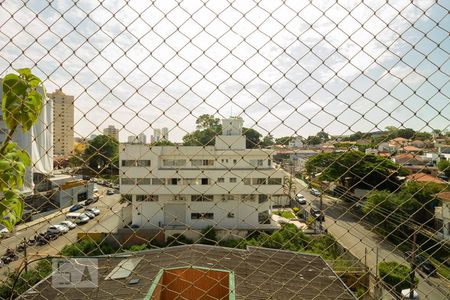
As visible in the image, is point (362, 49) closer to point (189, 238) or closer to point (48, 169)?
point (48, 169)

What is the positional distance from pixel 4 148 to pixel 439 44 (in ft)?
6.20

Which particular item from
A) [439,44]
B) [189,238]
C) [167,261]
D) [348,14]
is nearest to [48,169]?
[348,14]

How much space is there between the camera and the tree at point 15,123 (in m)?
1.17

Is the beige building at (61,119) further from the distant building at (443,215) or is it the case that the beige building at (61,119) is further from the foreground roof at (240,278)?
the foreground roof at (240,278)

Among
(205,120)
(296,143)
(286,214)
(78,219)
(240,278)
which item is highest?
(205,120)

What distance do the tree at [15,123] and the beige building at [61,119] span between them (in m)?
0.14

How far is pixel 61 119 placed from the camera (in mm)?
1518

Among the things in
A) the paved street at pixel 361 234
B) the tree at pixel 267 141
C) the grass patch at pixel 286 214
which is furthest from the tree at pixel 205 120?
the grass patch at pixel 286 214

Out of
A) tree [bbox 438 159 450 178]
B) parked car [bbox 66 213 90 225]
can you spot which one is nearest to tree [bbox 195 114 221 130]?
parked car [bbox 66 213 90 225]

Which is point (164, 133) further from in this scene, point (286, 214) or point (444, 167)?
point (286, 214)

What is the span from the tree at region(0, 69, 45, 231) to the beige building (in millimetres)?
137

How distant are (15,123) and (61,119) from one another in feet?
0.98

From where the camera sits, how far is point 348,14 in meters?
1.27

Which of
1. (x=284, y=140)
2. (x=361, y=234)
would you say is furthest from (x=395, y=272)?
(x=284, y=140)
